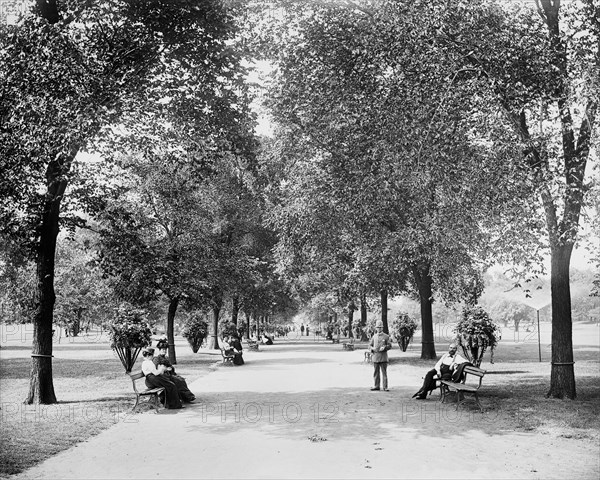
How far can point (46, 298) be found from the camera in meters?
14.0

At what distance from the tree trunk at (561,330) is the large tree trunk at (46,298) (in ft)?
36.1

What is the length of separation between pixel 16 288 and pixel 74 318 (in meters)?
51.2

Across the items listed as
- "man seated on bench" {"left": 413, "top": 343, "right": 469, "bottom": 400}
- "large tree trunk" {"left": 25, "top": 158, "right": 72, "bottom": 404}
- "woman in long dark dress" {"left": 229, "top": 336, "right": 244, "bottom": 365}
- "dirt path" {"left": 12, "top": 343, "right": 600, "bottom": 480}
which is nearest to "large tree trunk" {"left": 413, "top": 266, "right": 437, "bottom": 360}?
"woman in long dark dress" {"left": 229, "top": 336, "right": 244, "bottom": 365}

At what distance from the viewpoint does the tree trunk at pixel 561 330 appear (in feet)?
43.7

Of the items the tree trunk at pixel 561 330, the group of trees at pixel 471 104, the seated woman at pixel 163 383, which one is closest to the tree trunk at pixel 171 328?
the seated woman at pixel 163 383

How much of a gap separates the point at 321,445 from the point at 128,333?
13.4 m

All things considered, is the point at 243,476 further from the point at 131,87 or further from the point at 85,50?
the point at 85,50

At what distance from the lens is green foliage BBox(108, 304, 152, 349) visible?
20.7 meters

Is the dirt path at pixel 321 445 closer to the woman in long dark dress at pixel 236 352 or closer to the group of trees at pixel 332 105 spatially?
the group of trees at pixel 332 105

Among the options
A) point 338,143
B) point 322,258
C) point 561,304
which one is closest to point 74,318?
point 322,258

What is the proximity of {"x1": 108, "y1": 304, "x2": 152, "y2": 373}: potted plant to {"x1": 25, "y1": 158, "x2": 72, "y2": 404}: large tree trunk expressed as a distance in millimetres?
6601

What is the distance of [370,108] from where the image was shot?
13.1 meters

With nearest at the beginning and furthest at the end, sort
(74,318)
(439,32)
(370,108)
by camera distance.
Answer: (439,32), (370,108), (74,318)

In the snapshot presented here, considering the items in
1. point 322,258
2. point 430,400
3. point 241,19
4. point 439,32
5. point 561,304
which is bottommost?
point 430,400
